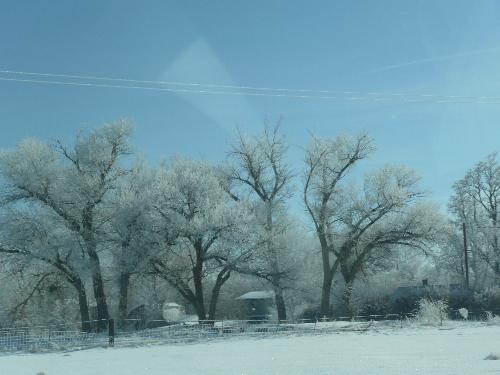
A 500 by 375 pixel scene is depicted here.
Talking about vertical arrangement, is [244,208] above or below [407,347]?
above

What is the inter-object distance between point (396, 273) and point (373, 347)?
2119 inches

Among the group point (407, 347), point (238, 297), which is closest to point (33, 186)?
point (238, 297)

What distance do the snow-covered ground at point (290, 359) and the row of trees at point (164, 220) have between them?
15977 mm

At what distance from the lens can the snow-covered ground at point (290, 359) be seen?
46.8ft

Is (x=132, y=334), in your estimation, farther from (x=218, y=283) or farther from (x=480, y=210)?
(x=480, y=210)

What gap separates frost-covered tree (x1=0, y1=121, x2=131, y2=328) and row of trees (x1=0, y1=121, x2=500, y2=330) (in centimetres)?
7

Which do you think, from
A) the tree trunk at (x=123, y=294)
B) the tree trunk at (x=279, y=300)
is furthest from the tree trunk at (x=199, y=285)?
the tree trunk at (x=279, y=300)

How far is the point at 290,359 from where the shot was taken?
688 inches

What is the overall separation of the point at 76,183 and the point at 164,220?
6289mm

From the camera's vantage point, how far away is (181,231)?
1618 inches

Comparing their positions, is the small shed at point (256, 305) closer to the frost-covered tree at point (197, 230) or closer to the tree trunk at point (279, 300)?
the tree trunk at point (279, 300)

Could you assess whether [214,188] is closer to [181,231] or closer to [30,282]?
[181,231]

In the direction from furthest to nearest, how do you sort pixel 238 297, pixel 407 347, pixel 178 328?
pixel 238 297 < pixel 178 328 < pixel 407 347

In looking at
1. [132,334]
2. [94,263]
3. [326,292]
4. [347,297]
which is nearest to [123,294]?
[94,263]
